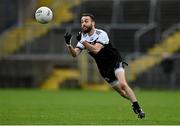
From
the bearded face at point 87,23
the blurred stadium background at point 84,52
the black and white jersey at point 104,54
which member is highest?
the bearded face at point 87,23

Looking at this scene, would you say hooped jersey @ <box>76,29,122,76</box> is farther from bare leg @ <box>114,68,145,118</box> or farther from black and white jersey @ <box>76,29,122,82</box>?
bare leg @ <box>114,68,145,118</box>

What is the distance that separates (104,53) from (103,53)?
3 centimetres

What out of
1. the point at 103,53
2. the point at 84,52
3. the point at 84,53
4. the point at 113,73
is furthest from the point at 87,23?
the point at 84,53

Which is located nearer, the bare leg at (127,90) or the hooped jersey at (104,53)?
the bare leg at (127,90)

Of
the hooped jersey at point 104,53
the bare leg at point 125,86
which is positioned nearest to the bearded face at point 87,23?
the hooped jersey at point 104,53

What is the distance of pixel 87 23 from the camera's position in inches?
542

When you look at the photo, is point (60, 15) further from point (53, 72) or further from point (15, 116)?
point (15, 116)

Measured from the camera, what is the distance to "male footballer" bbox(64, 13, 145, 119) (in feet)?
45.0

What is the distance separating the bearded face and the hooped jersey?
0.21 metres

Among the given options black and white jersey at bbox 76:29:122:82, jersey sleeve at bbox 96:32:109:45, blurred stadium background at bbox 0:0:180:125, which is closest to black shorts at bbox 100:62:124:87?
black and white jersey at bbox 76:29:122:82

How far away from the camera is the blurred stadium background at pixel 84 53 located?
32.9 metres

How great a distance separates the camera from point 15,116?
1423cm

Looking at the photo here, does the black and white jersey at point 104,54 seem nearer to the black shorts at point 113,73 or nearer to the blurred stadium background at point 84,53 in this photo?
the black shorts at point 113,73

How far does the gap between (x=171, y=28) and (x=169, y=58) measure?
171 cm
